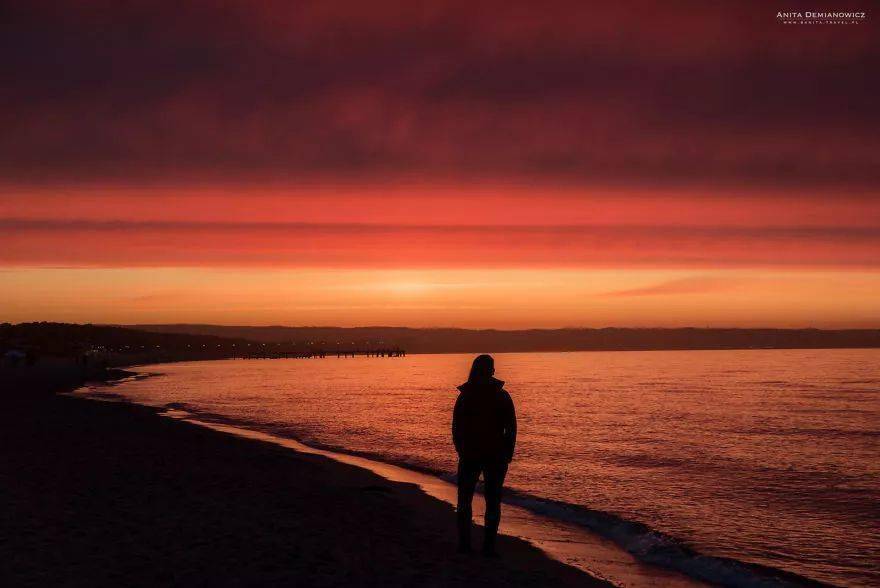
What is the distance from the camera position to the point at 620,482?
21.9 m

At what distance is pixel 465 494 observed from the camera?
10.6 m

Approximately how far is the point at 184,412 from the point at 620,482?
29.7 m

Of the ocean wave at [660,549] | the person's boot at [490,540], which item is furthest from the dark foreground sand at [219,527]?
the ocean wave at [660,549]

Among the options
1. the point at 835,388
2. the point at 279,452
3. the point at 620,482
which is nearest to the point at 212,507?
the point at 279,452

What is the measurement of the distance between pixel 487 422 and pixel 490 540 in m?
2.01

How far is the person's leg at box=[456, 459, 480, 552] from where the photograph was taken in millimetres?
10383

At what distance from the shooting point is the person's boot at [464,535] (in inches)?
433

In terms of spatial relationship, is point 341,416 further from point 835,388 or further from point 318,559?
point 835,388

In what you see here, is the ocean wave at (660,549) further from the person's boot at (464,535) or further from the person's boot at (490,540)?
the person's boot at (464,535)

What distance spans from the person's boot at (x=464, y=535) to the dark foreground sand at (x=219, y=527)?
19 centimetres

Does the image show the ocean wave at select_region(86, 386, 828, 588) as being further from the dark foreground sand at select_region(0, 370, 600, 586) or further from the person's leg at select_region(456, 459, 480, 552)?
the person's leg at select_region(456, 459, 480, 552)

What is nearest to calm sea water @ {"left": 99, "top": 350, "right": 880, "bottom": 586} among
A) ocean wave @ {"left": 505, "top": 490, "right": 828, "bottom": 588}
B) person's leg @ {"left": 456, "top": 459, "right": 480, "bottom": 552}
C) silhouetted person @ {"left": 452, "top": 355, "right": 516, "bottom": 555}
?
ocean wave @ {"left": 505, "top": 490, "right": 828, "bottom": 588}

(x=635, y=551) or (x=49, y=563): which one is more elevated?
(x=49, y=563)

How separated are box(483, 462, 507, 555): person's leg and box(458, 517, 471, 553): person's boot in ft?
1.05
